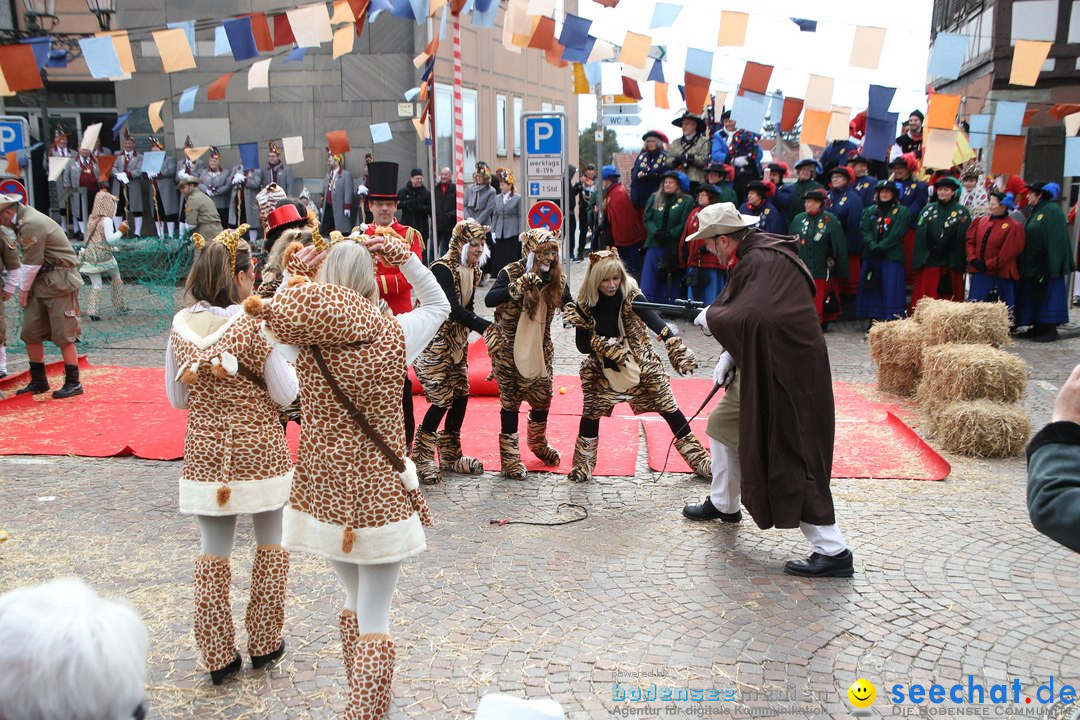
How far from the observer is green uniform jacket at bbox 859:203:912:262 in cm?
1257

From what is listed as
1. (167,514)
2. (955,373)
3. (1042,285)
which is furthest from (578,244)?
(167,514)

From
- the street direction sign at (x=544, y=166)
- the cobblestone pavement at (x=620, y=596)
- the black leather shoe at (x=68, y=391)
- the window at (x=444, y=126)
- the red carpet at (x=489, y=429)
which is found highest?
the window at (x=444, y=126)

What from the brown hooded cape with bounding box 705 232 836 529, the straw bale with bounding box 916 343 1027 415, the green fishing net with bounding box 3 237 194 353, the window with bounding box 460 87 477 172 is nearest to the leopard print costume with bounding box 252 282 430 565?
the brown hooded cape with bounding box 705 232 836 529

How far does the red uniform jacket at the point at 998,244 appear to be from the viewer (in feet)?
39.3

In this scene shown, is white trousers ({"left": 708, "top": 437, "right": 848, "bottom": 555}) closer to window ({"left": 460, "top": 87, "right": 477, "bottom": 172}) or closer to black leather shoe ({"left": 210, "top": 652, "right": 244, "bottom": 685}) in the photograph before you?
black leather shoe ({"left": 210, "top": 652, "right": 244, "bottom": 685})

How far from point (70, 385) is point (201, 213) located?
5.56 metres

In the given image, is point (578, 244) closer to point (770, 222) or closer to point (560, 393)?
point (770, 222)

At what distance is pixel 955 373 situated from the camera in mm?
7836

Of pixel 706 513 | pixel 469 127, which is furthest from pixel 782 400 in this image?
pixel 469 127

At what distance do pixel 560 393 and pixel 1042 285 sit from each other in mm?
7020

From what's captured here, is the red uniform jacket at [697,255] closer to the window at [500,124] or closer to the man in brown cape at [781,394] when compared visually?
the man in brown cape at [781,394]

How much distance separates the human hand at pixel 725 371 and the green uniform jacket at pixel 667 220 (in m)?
7.96

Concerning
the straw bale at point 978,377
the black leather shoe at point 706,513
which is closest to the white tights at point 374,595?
the black leather shoe at point 706,513

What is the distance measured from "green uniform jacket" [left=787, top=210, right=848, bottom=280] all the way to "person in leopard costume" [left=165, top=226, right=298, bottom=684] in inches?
398
